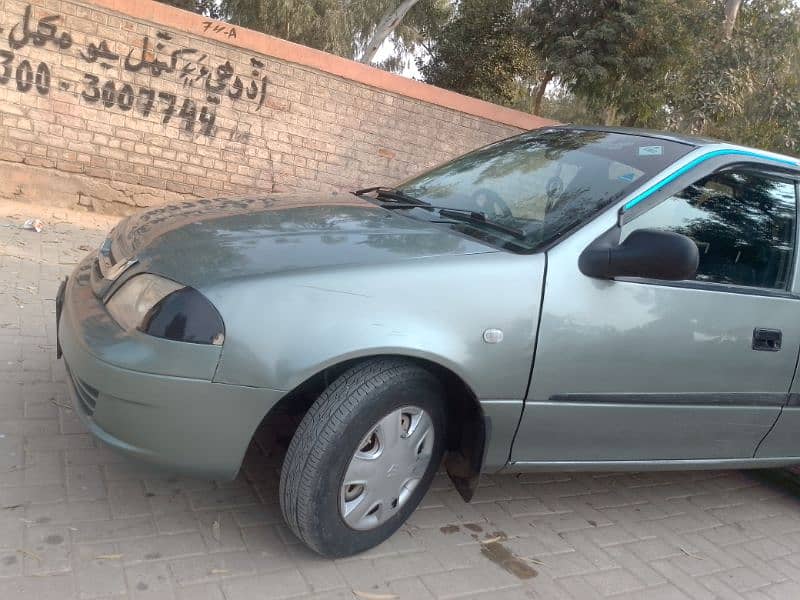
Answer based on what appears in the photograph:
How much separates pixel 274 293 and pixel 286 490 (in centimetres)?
69

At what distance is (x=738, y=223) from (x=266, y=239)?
2.10 metres

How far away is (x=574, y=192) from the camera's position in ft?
9.88

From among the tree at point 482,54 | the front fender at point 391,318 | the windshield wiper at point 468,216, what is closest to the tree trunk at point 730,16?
the tree at point 482,54

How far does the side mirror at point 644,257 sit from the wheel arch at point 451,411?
0.66m

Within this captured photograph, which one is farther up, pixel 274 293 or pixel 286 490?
pixel 274 293

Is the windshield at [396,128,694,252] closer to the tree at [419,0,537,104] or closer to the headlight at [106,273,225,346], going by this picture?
the headlight at [106,273,225,346]

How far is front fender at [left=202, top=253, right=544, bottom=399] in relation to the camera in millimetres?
2264

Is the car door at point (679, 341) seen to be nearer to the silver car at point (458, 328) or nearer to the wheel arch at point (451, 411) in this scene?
the silver car at point (458, 328)

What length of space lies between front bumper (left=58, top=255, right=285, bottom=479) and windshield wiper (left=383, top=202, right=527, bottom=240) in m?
1.16

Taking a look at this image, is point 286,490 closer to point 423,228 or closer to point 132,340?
point 132,340

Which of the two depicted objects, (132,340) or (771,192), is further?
(771,192)

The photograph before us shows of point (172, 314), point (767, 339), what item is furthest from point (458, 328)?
point (767, 339)

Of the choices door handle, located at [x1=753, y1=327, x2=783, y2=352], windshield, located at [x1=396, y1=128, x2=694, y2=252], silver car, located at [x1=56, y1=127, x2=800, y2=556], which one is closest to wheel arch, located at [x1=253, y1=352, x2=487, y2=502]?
silver car, located at [x1=56, y1=127, x2=800, y2=556]

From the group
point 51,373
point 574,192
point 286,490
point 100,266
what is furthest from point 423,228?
point 51,373
